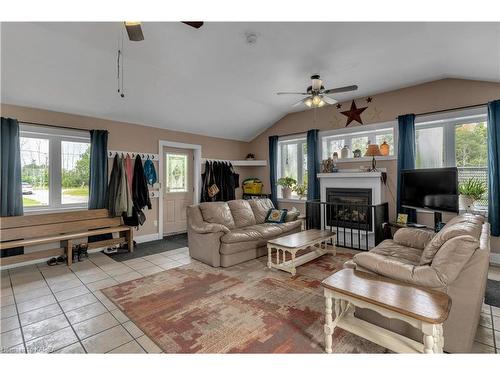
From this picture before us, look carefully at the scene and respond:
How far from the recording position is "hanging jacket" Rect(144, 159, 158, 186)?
201 inches

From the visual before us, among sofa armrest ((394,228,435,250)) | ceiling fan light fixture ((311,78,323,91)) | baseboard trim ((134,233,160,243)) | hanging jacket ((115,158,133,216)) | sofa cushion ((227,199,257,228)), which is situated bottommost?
baseboard trim ((134,233,160,243))

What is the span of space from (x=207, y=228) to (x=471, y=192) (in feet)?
13.7

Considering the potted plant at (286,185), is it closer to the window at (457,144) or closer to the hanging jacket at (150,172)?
the window at (457,144)

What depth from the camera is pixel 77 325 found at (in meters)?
2.16

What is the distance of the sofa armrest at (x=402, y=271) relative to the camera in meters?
1.65

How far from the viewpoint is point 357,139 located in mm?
5273

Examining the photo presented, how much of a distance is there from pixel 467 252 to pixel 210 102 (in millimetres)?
4781

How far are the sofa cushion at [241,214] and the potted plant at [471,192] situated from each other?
11.4ft

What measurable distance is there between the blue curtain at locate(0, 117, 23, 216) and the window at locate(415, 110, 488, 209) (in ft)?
22.0

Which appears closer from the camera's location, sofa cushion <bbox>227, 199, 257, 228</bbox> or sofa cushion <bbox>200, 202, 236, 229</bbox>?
sofa cushion <bbox>200, 202, 236, 229</bbox>

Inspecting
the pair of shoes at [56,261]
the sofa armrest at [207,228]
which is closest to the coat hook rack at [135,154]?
the pair of shoes at [56,261]

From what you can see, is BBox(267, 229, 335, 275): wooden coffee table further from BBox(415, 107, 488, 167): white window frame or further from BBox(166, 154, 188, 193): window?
BBox(166, 154, 188, 193): window

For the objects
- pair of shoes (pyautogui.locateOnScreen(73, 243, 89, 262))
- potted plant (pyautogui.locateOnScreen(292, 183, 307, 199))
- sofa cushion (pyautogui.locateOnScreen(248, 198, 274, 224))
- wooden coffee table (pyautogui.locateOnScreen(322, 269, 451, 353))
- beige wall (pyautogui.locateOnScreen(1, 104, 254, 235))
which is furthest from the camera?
potted plant (pyautogui.locateOnScreen(292, 183, 307, 199))

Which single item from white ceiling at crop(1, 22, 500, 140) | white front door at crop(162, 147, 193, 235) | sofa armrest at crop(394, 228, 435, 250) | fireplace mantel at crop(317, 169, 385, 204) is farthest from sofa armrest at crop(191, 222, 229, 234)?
fireplace mantel at crop(317, 169, 385, 204)
